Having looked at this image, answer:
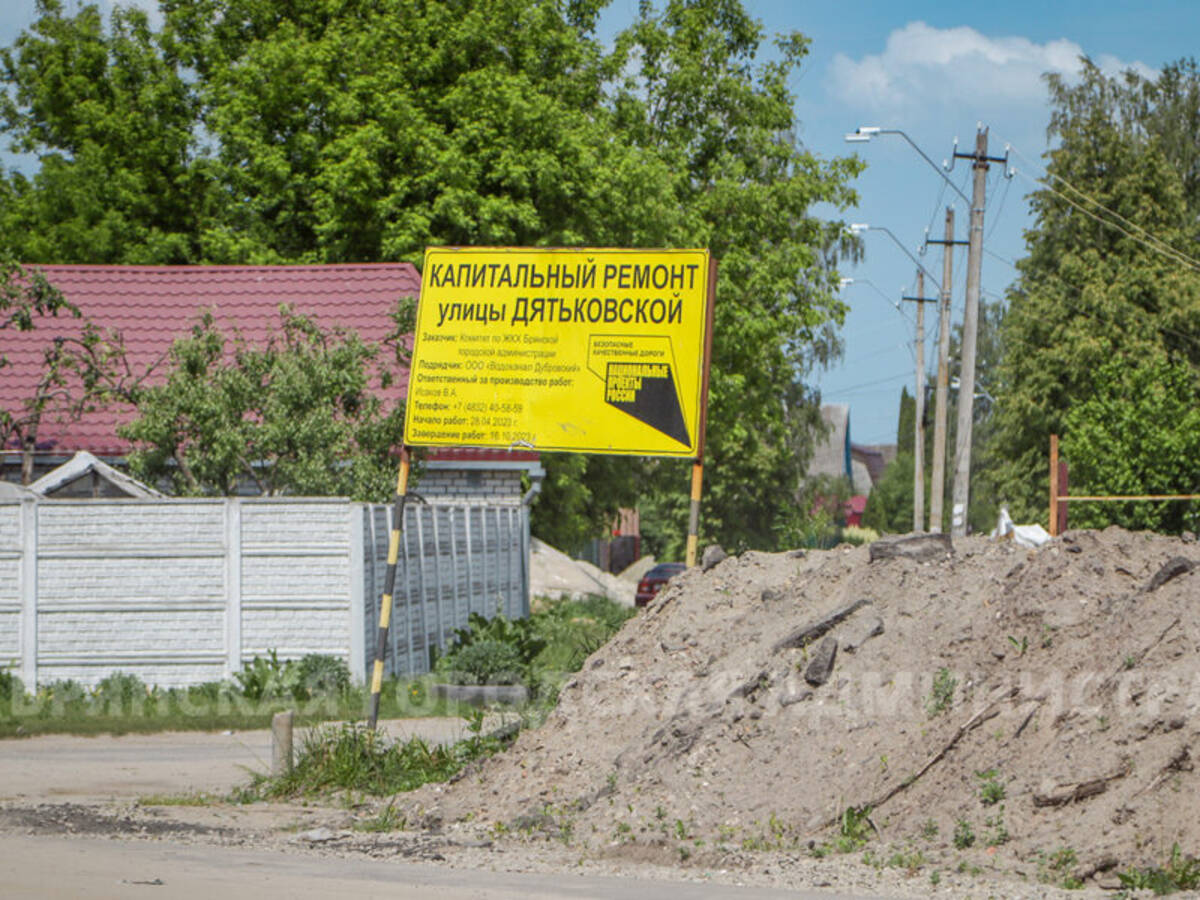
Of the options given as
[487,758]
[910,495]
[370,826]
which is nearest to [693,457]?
[487,758]

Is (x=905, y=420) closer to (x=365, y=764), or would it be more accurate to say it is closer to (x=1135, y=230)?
(x=1135, y=230)

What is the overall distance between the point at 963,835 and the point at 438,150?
21092 mm

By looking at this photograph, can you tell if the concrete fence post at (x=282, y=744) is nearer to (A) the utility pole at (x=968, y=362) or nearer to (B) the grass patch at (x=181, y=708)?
(B) the grass patch at (x=181, y=708)

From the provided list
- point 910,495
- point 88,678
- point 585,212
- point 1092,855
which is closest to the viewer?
point 1092,855

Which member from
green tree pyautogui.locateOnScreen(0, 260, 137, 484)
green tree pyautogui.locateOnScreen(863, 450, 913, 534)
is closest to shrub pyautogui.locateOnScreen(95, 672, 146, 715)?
green tree pyautogui.locateOnScreen(0, 260, 137, 484)

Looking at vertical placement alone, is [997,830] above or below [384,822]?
above

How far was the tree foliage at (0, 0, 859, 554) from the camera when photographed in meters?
28.0

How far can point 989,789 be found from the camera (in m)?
8.59

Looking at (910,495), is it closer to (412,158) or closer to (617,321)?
(412,158)

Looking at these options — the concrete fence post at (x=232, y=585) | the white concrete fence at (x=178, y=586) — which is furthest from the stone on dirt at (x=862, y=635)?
the concrete fence post at (x=232, y=585)

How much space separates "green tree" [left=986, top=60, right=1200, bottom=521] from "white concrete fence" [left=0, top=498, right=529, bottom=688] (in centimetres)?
3587

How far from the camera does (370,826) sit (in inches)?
379

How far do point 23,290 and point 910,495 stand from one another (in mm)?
70925

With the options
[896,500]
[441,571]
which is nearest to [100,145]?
[441,571]
